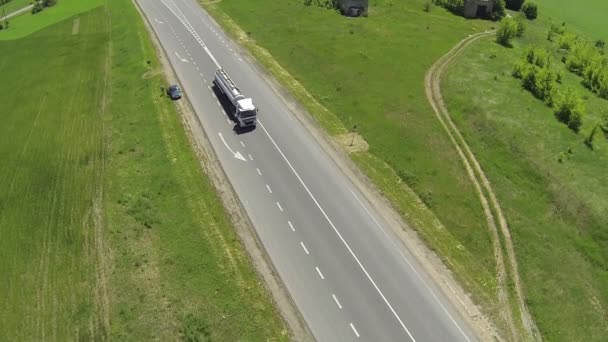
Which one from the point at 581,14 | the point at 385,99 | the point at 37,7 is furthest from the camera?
the point at 37,7

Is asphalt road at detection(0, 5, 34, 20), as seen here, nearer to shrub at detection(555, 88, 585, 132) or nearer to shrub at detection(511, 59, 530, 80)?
shrub at detection(511, 59, 530, 80)

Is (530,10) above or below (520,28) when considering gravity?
below

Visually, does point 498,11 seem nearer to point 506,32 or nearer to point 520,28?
point 520,28

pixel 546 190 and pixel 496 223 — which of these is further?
pixel 546 190

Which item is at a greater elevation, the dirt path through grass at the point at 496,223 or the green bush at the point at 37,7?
the green bush at the point at 37,7

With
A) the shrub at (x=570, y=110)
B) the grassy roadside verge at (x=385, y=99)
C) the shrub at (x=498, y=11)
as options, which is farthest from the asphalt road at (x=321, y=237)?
the shrub at (x=498, y=11)

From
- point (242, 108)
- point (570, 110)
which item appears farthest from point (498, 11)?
point (242, 108)

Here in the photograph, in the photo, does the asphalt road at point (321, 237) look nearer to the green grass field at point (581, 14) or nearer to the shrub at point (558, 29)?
the shrub at point (558, 29)
